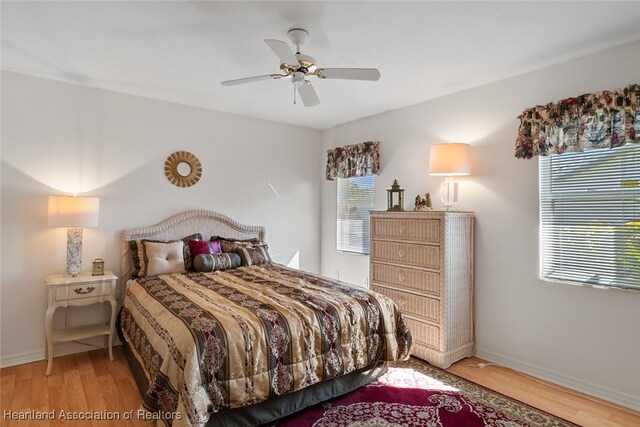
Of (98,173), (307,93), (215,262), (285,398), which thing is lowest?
(285,398)

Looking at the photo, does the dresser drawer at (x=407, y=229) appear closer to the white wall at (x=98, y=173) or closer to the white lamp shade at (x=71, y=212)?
the white wall at (x=98, y=173)

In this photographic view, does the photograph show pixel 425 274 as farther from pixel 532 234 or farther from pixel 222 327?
pixel 222 327

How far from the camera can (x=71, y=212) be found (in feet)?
10.2

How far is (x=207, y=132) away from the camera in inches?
168

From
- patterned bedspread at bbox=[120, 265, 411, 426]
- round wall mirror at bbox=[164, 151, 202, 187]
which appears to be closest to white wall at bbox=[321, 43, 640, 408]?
patterned bedspread at bbox=[120, 265, 411, 426]

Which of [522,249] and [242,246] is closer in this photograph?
[522,249]

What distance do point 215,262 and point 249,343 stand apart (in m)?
1.70

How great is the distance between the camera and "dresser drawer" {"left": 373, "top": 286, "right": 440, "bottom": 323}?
3.17m

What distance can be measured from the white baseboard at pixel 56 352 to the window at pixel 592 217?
418 cm

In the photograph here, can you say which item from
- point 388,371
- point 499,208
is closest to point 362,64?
point 499,208

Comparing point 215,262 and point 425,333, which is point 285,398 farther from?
point 215,262

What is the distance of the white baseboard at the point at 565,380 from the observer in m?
2.51

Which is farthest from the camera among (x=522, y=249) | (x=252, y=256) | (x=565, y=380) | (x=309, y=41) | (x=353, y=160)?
(x=353, y=160)

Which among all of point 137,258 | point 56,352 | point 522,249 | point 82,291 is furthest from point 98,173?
point 522,249
